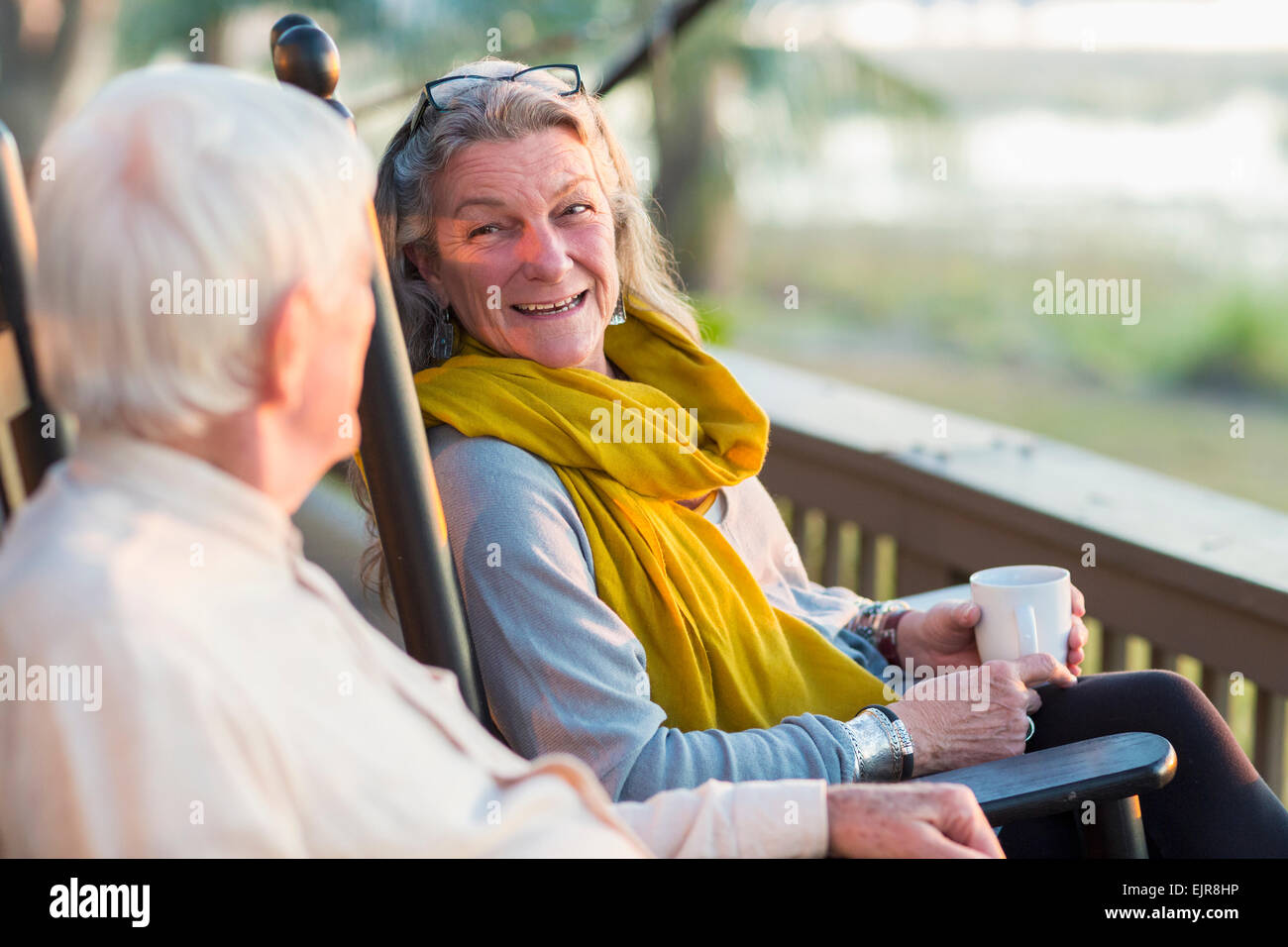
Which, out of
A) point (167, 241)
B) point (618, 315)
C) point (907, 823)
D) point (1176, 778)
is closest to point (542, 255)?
point (618, 315)

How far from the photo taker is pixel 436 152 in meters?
1.82

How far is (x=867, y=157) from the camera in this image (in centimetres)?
1321

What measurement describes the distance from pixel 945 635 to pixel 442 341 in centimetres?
90

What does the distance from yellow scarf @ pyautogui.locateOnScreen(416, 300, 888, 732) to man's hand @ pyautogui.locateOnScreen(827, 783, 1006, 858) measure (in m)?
0.48

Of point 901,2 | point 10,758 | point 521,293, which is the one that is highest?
point 901,2

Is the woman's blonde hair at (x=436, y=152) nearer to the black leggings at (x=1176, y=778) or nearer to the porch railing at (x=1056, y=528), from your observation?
the black leggings at (x=1176, y=778)

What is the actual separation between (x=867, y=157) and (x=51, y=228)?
12993mm

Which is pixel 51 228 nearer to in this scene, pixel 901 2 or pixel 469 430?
pixel 469 430

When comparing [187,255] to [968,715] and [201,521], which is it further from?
[968,715]

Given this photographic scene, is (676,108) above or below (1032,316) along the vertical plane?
above

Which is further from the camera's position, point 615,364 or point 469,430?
point 615,364
